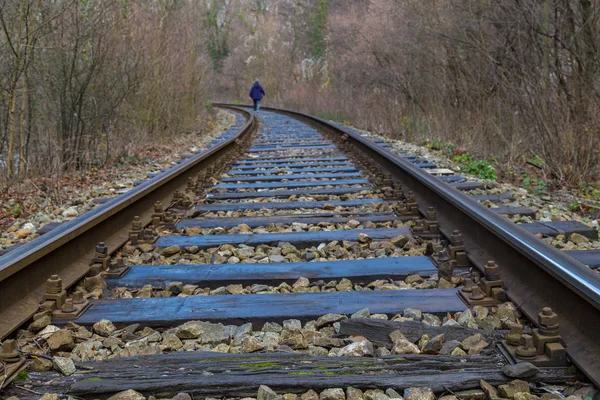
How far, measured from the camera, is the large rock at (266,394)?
1859 millimetres

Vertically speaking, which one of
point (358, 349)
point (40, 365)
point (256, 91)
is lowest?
point (40, 365)

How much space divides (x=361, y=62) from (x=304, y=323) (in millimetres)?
17499

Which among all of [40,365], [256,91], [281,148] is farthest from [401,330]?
[256,91]

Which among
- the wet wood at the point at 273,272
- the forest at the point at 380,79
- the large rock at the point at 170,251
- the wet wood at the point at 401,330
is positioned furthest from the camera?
the forest at the point at 380,79

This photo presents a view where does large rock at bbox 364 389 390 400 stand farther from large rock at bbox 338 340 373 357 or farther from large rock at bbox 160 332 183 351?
large rock at bbox 160 332 183 351

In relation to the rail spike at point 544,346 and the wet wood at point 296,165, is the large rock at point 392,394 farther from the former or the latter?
the wet wood at point 296,165

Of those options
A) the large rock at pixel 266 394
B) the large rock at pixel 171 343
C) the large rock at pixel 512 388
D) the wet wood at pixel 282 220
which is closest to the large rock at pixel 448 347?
the large rock at pixel 512 388

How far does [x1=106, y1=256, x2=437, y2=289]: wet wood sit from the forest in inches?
144

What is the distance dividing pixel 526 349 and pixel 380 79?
15826mm

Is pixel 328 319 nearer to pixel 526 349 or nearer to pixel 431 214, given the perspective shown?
pixel 526 349

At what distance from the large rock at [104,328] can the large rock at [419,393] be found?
50.4 inches

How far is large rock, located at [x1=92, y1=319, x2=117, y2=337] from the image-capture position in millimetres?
2455

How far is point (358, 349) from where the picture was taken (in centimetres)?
220

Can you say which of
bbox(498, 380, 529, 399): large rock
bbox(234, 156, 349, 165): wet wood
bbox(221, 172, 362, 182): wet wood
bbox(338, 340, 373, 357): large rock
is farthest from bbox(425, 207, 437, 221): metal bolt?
bbox(234, 156, 349, 165): wet wood
